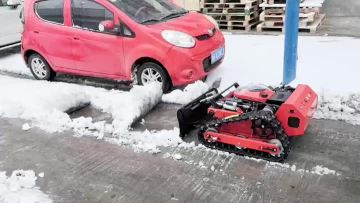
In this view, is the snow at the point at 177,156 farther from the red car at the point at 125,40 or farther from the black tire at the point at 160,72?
the black tire at the point at 160,72

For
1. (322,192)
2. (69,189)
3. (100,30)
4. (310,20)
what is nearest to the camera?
(322,192)

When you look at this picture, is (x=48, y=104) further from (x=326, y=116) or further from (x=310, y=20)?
(x=310, y=20)

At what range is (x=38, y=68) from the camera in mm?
7754

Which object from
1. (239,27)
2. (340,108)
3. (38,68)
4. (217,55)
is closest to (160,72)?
(217,55)

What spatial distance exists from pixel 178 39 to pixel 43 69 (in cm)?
305

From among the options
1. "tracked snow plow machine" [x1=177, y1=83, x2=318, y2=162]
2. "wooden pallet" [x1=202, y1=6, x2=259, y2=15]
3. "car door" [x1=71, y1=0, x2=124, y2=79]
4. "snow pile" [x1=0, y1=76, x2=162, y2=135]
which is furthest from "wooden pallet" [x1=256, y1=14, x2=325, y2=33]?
"tracked snow plow machine" [x1=177, y1=83, x2=318, y2=162]

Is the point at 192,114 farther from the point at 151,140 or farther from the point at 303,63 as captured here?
the point at 303,63

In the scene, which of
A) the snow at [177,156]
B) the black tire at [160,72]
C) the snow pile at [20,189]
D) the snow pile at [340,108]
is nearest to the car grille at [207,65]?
the black tire at [160,72]

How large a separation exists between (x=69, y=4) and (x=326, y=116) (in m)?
4.56

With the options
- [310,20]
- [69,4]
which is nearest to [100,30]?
[69,4]

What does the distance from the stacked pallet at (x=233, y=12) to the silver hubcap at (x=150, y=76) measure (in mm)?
4714

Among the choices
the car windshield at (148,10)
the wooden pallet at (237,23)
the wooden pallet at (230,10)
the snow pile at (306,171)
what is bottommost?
the snow pile at (306,171)

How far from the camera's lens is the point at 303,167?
13.6 feet

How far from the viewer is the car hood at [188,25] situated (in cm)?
631
